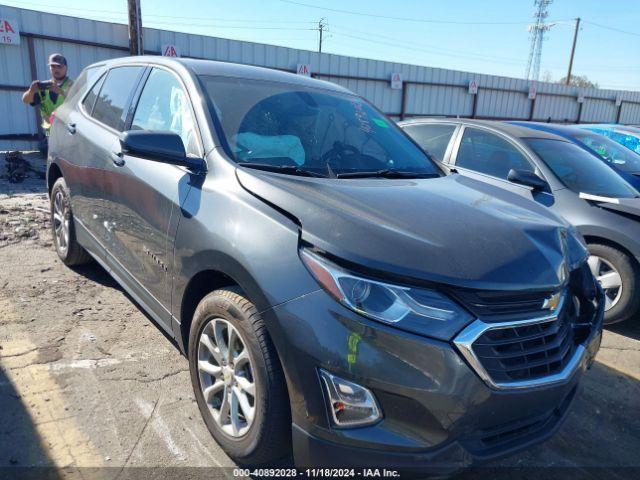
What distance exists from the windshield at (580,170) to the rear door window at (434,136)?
90cm

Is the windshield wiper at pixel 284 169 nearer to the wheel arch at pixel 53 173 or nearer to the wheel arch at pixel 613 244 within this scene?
the wheel arch at pixel 53 173

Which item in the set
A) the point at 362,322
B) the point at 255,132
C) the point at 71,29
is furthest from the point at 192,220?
the point at 71,29

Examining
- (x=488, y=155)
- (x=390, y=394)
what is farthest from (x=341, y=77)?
(x=390, y=394)

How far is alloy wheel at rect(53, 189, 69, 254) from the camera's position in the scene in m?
4.32

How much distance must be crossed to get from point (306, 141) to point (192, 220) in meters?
0.87

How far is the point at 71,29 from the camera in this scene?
447 inches

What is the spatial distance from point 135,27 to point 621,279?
1165cm

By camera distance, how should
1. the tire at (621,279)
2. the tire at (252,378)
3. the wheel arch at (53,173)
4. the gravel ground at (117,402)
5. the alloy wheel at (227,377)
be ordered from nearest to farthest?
the tire at (252,378) < the alloy wheel at (227,377) < the gravel ground at (117,402) < the tire at (621,279) < the wheel arch at (53,173)

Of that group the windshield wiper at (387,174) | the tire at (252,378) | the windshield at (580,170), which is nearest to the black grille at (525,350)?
the tire at (252,378)

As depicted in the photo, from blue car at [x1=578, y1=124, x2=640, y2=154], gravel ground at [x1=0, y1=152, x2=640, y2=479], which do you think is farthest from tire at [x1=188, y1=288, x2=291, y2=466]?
blue car at [x1=578, y1=124, x2=640, y2=154]

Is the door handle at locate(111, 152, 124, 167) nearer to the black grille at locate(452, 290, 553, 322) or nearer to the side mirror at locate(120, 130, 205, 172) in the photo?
the side mirror at locate(120, 130, 205, 172)

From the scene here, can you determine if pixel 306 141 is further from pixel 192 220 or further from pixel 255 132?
pixel 192 220

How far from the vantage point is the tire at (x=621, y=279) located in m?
4.19

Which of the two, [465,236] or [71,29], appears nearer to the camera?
[465,236]
